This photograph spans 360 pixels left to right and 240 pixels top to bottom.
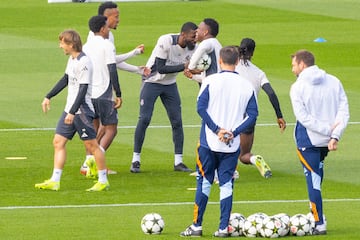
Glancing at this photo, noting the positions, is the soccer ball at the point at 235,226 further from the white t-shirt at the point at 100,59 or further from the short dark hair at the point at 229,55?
the white t-shirt at the point at 100,59

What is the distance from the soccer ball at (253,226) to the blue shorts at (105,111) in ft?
15.4

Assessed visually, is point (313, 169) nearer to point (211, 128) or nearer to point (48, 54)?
point (211, 128)

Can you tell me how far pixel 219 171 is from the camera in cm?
1425

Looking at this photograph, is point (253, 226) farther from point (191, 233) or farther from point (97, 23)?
point (97, 23)

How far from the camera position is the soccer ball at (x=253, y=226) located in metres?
14.2

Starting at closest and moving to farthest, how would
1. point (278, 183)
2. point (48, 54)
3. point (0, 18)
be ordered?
point (278, 183)
point (48, 54)
point (0, 18)

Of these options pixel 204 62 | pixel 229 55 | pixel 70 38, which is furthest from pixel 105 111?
pixel 229 55

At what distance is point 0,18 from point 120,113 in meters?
16.5

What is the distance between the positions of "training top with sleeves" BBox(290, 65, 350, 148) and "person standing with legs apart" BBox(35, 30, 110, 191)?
144 inches

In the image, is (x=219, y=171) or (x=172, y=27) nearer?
(x=219, y=171)

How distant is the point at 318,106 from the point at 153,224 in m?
2.29

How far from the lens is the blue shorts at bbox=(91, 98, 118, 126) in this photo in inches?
725

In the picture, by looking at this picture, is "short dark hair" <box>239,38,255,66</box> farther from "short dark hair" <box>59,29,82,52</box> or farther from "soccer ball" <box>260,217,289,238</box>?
"soccer ball" <box>260,217,289,238</box>

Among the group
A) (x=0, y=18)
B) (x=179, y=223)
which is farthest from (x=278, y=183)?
(x=0, y=18)
